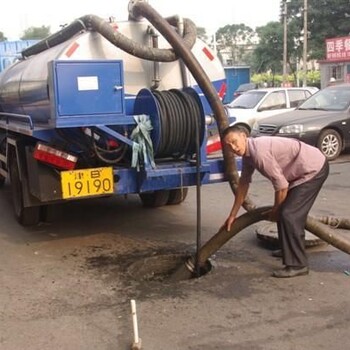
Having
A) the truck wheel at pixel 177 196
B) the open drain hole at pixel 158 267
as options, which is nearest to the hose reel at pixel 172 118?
the open drain hole at pixel 158 267

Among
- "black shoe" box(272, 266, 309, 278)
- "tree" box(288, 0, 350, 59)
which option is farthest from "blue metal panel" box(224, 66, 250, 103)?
"black shoe" box(272, 266, 309, 278)

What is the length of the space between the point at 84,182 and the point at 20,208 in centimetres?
191

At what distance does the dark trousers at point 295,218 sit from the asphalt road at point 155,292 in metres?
0.22

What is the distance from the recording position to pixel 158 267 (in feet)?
18.4

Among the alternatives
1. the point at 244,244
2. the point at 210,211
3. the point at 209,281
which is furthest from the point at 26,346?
the point at 210,211

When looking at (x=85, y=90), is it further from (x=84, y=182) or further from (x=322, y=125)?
(x=322, y=125)

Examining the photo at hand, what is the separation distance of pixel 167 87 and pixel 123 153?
108 centimetres

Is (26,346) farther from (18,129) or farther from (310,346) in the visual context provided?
(18,129)

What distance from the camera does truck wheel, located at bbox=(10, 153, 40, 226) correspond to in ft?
22.9

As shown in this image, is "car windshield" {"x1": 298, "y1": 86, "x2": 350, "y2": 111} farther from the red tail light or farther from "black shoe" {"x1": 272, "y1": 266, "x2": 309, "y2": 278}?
the red tail light

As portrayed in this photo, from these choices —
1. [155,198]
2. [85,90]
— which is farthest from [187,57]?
[155,198]

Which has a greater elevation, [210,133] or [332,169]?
[210,133]

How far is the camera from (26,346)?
3840mm

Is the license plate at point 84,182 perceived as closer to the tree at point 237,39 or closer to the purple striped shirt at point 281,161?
the purple striped shirt at point 281,161
